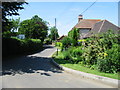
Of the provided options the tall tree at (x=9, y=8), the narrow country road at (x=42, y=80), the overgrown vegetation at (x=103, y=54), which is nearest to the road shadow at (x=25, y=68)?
the narrow country road at (x=42, y=80)

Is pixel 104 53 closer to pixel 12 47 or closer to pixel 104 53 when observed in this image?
pixel 104 53

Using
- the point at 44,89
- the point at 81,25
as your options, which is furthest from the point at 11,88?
the point at 81,25

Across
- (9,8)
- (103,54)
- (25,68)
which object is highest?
(9,8)

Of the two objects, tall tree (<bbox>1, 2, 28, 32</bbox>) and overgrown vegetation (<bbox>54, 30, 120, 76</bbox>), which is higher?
tall tree (<bbox>1, 2, 28, 32</bbox>)

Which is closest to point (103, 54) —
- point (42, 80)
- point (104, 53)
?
point (104, 53)

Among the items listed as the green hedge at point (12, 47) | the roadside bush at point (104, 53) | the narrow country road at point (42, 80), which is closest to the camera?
the narrow country road at point (42, 80)

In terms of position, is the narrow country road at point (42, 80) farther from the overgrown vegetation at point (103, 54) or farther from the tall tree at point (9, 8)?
the tall tree at point (9, 8)

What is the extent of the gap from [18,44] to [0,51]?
179 inches

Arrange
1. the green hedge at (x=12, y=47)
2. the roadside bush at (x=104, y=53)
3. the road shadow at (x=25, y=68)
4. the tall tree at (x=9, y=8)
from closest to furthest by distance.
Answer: the roadside bush at (x=104, y=53)
the road shadow at (x=25, y=68)
the tall tree at (x=9, y=8)
the green hedge at (x=12, y=47)

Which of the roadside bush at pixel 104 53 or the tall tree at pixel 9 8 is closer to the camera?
the roadside bush at pixel 104 53

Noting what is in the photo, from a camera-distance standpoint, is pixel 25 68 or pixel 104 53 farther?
pixel 25 68

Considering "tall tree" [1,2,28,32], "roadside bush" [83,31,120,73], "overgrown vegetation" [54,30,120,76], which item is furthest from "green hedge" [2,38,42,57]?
"roadside bush" [83,31,120,73]

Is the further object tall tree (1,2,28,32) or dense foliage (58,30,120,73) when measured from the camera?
tall tree (1,2,28,32)

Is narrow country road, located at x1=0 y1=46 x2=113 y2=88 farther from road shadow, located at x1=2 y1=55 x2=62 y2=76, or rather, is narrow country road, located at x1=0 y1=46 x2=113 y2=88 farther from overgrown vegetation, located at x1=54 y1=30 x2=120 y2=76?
overgrown vegetation, located at x1=54 y1=30 x2=120 y2=76
